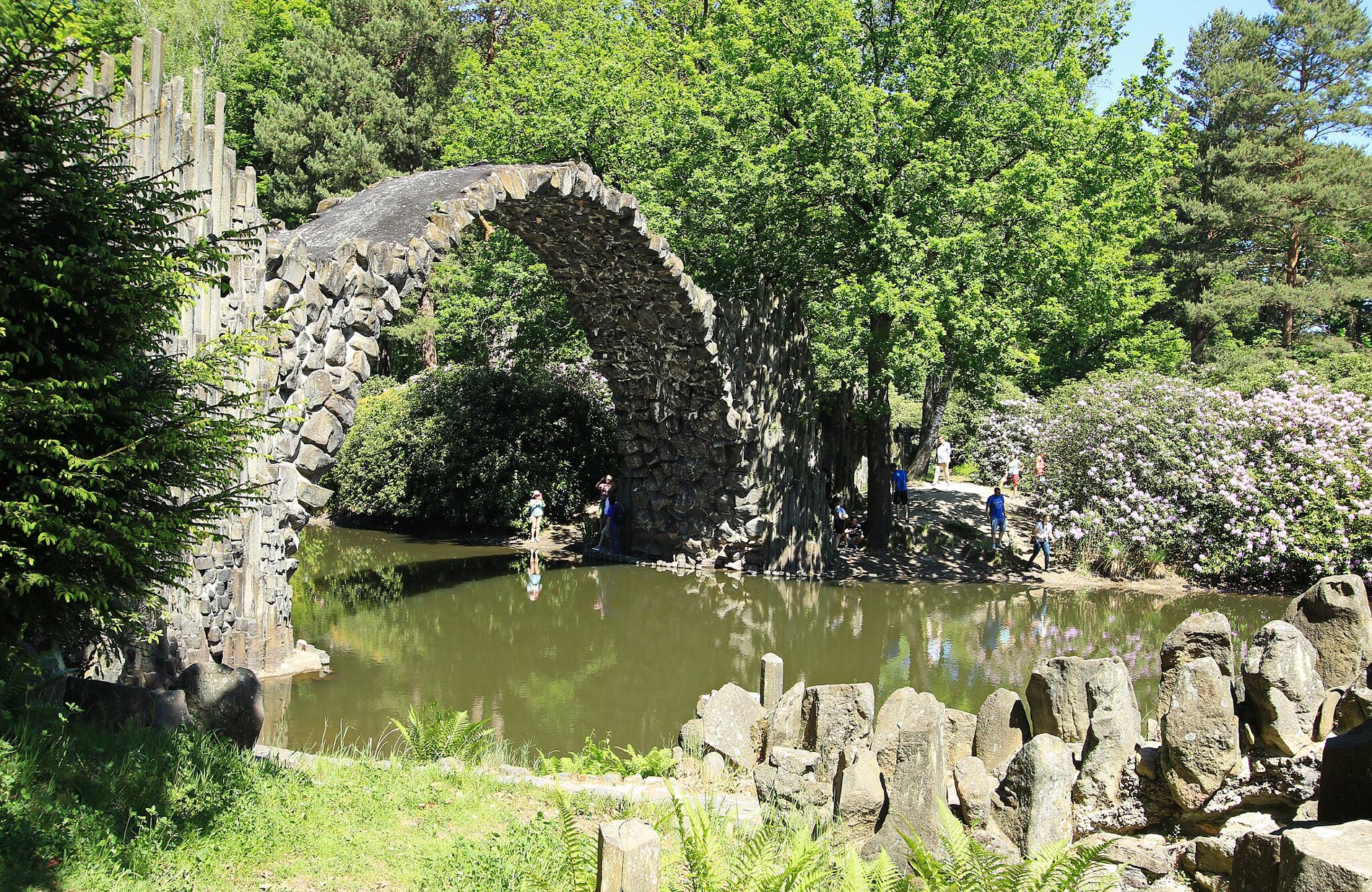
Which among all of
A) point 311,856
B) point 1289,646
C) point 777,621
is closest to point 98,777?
point 311,856

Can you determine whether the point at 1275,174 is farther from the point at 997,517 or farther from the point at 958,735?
the point at 958,735

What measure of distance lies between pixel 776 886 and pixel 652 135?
16.5 metres

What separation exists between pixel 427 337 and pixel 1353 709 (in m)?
26.9

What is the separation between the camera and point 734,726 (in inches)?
282

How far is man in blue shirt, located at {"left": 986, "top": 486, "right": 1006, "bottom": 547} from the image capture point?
18.5 m

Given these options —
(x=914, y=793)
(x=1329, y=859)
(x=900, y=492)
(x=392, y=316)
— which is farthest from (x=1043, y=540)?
(x=1329, y=859)

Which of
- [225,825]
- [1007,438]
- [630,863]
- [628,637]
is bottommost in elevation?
[628,637]

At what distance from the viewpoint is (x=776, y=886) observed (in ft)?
13.2

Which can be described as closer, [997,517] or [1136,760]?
[1136,760]

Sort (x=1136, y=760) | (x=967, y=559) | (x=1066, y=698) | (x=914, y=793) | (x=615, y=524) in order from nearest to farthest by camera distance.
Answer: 1. (x=914, y=793)
2. (x=1136, y=760)
3. (x=1066, y=698)
4. (x=967, y=559)
5. (x=615, y=524)

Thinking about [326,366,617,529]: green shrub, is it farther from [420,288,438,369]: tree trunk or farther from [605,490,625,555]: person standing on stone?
[420,288,438,369]: tree trunk

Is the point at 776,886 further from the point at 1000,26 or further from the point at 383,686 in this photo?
the point at 1000,26

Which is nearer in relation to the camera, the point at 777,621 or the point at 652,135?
the point at 777,621

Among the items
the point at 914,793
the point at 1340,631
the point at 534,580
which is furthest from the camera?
the point at 534,580
